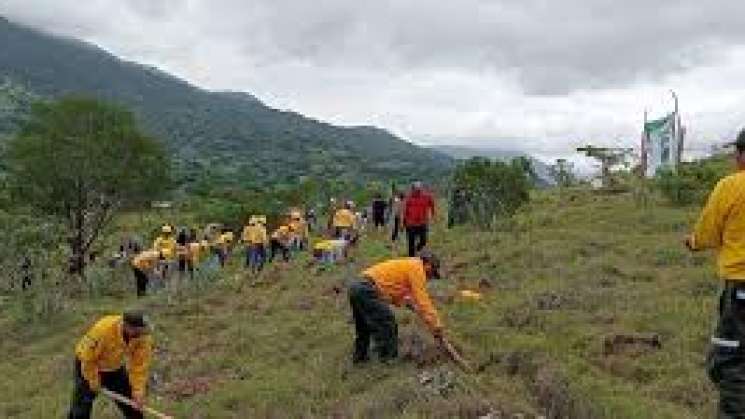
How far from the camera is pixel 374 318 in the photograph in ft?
44.5

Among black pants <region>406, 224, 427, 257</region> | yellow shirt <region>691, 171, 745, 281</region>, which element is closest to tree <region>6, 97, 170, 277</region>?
black pants <region>406, 224, 427, 257</region>

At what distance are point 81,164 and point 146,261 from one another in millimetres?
20561

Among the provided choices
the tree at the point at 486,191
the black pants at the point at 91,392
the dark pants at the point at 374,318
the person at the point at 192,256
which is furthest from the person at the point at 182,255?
the black pants at the point at 91,392

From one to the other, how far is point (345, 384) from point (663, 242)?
12.5 metres

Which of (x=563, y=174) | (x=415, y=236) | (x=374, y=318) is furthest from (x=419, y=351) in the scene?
(x=563, y=174)

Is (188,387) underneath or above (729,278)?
underneath

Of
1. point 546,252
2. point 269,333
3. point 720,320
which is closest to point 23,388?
point 269,333

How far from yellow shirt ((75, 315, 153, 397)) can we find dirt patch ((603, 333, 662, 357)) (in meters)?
5.97

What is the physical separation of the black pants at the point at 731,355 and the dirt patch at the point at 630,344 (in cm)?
756

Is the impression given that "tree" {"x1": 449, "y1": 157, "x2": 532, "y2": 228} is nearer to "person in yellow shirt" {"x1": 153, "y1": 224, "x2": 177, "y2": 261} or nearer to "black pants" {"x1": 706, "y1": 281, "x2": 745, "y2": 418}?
"person in yellow shirt" {"x1": 153, "y1": 224, "x2": 177, "y2": 261}

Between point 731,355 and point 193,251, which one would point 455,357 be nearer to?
point 731,355

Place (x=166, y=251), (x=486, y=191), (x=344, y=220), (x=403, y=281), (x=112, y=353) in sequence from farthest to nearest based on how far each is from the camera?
(x=486, y=191) → (x=166, y=251) → (x=344, y=220) → (x=403, y=281) → (x=112, y=353)

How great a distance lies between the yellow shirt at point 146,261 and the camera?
31.0m

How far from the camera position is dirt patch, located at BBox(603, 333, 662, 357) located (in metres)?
14.7
